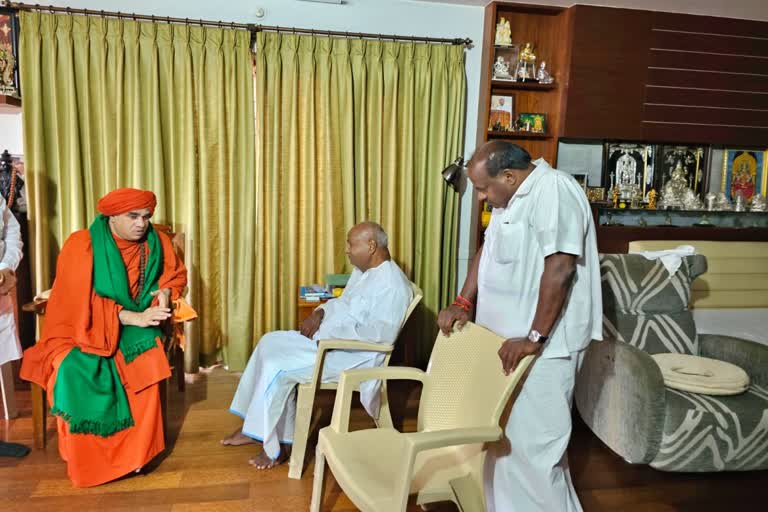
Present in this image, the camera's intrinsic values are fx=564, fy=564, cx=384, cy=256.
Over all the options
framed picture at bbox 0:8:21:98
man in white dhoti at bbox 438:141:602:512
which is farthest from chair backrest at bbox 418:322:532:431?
framed picture at bbox 0:8:21:98

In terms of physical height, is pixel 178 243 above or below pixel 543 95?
below

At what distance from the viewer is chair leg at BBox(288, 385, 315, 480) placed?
252cm

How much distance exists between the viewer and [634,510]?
2379 millimetres

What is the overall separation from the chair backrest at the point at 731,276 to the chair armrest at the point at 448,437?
2.59m

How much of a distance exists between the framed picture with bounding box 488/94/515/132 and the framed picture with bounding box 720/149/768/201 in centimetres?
168

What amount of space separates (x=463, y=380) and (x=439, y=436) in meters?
0.47

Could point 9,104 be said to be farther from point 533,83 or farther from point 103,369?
point 533,83

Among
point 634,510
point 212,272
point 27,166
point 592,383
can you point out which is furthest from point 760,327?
point 27,166

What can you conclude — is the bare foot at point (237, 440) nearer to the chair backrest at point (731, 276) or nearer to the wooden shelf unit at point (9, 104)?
the wooden shelf unit at point (9, 104)

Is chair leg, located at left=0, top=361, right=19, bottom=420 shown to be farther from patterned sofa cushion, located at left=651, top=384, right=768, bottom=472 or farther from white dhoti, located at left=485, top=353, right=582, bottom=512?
patterned sofa cushion, located at left=651, top=384, right=768, bottom=472

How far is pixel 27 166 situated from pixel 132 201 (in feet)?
4.61

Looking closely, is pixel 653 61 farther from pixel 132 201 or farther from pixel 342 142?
pixel 132 201

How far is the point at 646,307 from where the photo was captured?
311 cm

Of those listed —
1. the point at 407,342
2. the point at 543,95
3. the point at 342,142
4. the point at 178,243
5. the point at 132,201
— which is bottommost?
the point at 407,342
